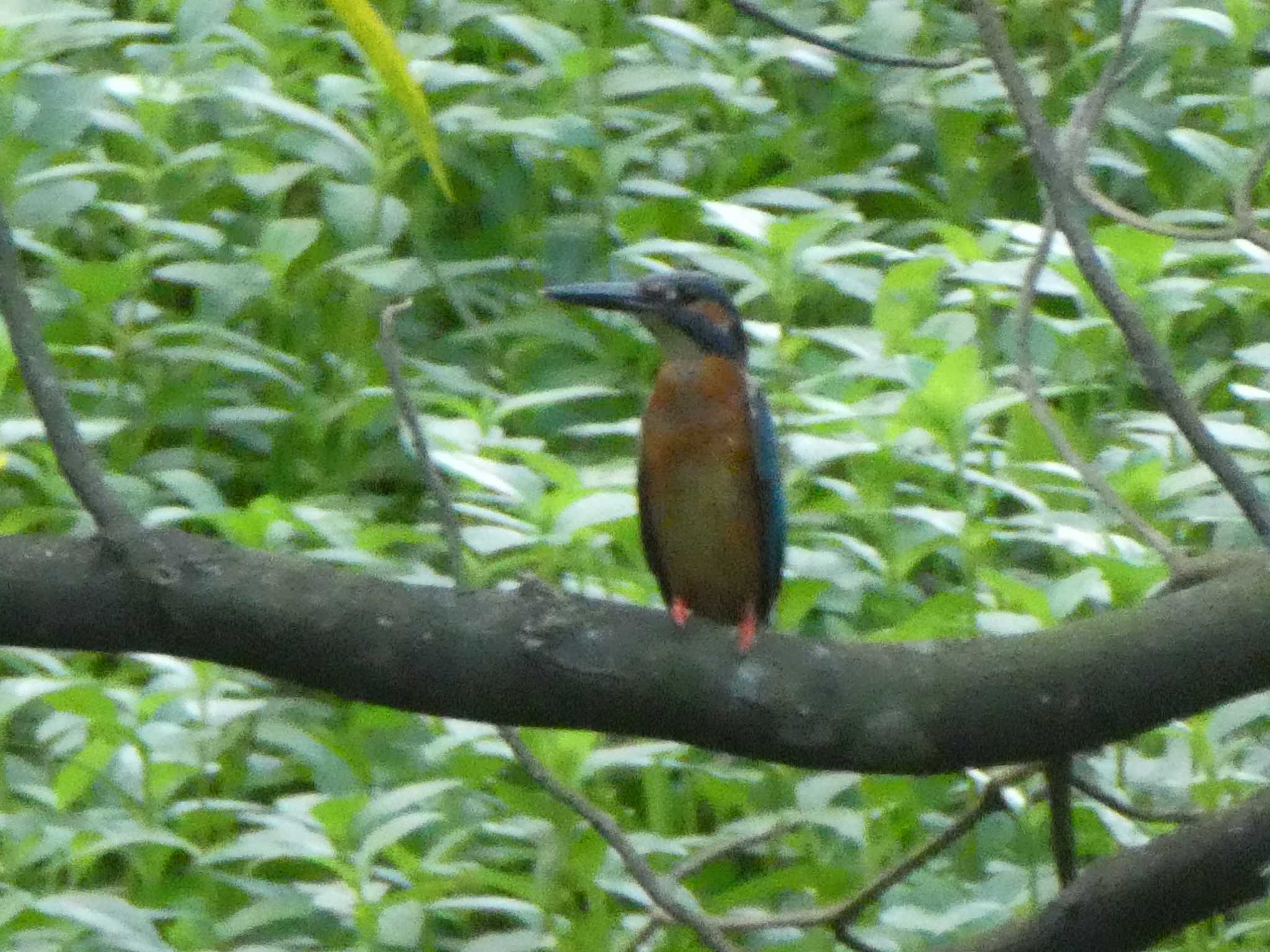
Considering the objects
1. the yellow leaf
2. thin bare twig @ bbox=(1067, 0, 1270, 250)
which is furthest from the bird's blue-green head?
the yellow leaf

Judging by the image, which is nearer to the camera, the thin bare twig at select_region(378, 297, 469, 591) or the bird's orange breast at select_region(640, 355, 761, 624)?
the thin bare twig at select_region(378, 297, 469, 591)

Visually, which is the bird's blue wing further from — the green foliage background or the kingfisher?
the green foliage background

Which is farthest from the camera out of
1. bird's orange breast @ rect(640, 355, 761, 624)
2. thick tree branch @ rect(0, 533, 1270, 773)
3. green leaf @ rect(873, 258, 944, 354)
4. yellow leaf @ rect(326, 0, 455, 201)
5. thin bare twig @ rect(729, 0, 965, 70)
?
green leaf @ rect(873, 258, 944, 354)

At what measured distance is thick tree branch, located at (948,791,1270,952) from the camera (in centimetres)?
206

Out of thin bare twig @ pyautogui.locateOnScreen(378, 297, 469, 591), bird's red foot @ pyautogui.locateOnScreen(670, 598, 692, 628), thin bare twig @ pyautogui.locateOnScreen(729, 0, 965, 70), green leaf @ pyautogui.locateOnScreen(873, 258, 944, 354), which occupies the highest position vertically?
thin bare twig @ pyautogui.locateOnScreen(729, 0, 965, 70)

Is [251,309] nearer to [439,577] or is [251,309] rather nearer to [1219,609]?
[439,577]

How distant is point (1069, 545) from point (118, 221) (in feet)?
7.62

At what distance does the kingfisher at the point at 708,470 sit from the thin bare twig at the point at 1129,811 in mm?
807

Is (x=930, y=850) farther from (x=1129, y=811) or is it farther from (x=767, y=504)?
(x=767, y=504)

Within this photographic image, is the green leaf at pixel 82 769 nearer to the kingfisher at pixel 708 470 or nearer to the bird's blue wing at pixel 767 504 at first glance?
the kingfisher at pixel 708 470

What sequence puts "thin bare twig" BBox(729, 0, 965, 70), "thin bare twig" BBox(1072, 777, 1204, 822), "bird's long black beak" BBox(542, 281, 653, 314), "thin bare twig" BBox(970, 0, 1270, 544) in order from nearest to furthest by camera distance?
"thin bare twig" BBox(729, 0, 965, 70), "thin bare twig" BBox(970, 0, 1270, 544), "thin bare twig" BBox(1072, 777, 1204, 822), "bird's long black beak" BBox(542, 281, 653, 314)

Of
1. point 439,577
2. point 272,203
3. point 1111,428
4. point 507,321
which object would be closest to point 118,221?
point 272,203

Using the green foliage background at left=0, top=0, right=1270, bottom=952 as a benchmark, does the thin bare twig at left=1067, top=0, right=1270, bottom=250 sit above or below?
above

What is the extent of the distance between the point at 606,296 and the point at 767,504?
1.37 feet
